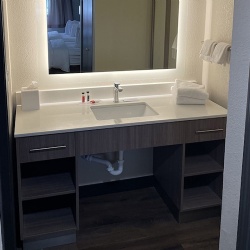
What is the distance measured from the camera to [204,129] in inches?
101

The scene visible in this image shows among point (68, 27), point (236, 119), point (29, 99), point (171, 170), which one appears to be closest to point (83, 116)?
point (29, 99)

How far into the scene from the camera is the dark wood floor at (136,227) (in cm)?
256

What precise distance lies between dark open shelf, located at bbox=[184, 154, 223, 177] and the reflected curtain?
50.4 inches

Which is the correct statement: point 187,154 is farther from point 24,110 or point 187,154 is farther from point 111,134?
point 24,110

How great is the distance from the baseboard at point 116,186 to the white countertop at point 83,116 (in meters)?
0.69

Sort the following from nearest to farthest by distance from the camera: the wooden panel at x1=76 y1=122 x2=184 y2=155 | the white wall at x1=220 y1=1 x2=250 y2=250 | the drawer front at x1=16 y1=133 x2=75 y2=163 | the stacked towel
A: the white wall at x1=220 y1=1 x2=250 y2=250, the drawer front at x1=16 y1=133 x2=75 y2=163, the wooden panel at x1=76 y1=122 x2=184 y2=155, the stacked towel

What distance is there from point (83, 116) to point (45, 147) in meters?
0.37

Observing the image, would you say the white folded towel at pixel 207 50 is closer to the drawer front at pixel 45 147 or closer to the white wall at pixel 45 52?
the white wall at pixel 45 52

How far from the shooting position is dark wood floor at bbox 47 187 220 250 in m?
2.56

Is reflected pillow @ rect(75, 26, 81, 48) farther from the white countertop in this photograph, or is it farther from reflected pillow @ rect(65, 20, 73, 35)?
the white countertop

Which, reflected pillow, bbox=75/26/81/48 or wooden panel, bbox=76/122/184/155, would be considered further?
reflected pillow, bbox=75/26/81/48

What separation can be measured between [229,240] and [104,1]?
1.88 m

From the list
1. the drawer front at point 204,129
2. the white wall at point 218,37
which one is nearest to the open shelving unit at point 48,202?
the drawer front at point 204,129

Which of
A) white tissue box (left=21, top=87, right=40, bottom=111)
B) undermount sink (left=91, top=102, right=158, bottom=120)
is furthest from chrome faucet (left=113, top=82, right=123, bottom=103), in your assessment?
white tissue box (left=21, top=87, right=40, bottom=111)
